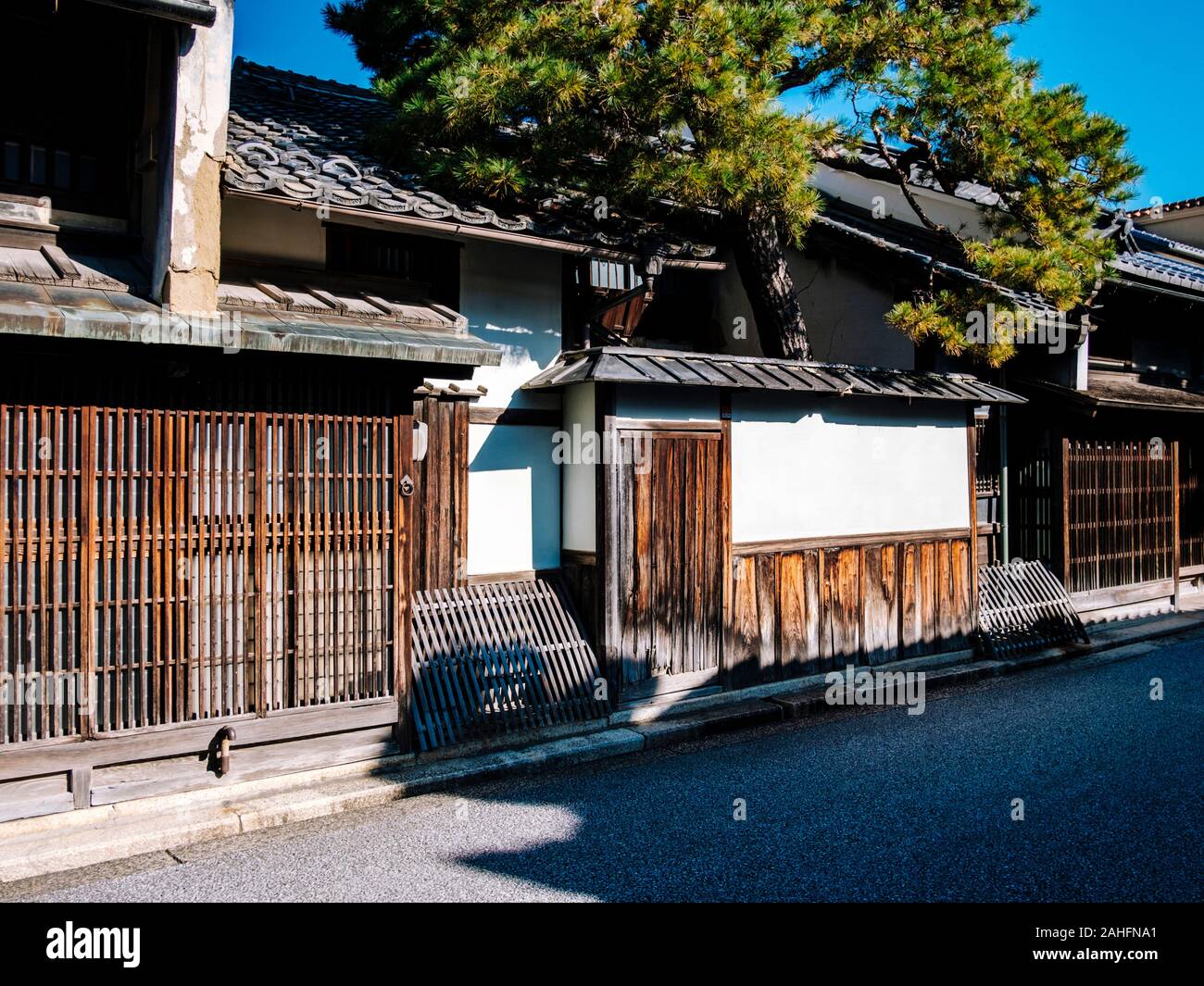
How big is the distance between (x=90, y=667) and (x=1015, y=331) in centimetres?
997

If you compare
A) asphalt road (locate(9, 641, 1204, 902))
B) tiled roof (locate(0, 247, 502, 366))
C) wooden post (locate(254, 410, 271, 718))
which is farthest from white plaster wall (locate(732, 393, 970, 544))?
wooden post (locate(254, 410, 271, 718))

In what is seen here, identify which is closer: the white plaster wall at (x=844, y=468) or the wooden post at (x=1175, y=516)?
the white plaster wall at (x=844, y=468)

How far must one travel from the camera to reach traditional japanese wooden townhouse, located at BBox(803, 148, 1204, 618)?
1323cm

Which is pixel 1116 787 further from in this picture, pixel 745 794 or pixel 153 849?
pixel 153 849

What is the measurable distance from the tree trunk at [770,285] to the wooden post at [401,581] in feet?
18.7

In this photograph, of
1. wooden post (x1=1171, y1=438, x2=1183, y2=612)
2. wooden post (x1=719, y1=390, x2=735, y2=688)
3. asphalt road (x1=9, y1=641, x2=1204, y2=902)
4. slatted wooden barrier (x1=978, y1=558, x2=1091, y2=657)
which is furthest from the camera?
wooden post (x1=1171, y1=438, x2=1183, y2=612)

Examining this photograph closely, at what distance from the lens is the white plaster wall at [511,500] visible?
915cm

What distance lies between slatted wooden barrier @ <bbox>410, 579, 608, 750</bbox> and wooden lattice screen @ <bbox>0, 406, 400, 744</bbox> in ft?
2.07

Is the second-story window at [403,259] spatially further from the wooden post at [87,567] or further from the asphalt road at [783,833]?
the asphalt road at [783,833]

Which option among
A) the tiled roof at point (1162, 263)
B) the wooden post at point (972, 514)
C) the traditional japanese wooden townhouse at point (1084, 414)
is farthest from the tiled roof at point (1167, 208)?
the wooden post at point (972, 514)

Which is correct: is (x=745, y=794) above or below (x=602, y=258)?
below

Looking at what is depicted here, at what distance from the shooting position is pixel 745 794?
710 centimetres

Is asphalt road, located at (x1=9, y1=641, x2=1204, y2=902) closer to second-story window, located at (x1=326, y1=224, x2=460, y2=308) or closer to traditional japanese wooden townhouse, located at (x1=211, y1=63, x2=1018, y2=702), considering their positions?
traditional japanese wooden townhouse, located at (x1=211, y1=63, x2=1018, y2=702)

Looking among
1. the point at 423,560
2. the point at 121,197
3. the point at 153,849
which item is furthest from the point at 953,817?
the point at 121,197
